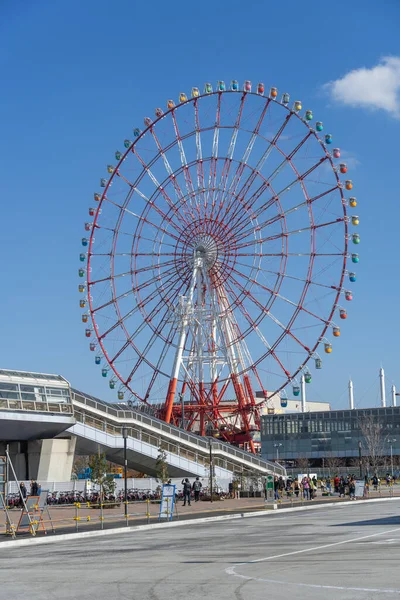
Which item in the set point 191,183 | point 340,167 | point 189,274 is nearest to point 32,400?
point 189,274

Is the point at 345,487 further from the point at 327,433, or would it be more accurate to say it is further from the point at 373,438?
the point at 327,433

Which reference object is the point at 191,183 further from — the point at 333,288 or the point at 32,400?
the point at 32,400

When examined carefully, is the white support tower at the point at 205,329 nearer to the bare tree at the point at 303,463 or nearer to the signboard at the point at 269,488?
the signboard at the point at 269,488

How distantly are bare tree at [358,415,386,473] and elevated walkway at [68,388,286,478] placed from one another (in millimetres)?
48540

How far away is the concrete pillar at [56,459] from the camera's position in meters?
61.6

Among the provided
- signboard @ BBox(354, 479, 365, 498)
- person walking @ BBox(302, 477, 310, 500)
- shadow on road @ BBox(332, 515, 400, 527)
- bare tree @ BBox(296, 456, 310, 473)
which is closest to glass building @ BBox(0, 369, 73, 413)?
person walking @ BBox(302, 477, 310, 500)

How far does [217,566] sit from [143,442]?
46.5 m

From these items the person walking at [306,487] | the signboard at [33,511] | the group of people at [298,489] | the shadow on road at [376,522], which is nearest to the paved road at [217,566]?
the shadow on road at [376,522]

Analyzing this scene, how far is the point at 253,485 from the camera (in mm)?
65000

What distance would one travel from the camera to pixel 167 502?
40.6 m

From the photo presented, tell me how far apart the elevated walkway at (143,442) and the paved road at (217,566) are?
32599mm

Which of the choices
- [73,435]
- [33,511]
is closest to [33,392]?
[73,435]

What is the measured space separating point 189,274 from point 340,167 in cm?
1476

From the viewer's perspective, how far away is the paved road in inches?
593
